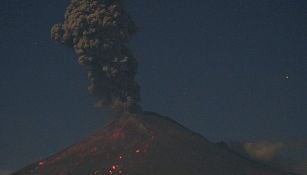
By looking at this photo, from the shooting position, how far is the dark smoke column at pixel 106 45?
29.2 m

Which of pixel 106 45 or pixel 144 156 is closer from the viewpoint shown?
pixel 144 156

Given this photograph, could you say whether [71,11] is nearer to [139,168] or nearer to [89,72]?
[89,72]

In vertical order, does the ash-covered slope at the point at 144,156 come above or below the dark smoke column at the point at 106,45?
below

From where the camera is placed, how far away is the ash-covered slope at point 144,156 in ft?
58.7

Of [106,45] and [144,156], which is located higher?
[106,45]

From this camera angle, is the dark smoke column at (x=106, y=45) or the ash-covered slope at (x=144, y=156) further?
the dark smoke column at (x=106, y=45)

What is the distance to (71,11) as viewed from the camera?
101ft

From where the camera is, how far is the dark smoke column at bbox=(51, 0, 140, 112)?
29.2 m

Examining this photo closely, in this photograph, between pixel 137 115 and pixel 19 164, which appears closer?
pixel 137 115

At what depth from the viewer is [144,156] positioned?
61.6 ft

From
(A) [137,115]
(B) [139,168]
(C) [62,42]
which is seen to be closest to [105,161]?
(B) [139,168]

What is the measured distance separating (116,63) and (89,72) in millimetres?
2935

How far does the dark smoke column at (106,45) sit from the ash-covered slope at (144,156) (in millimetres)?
7188

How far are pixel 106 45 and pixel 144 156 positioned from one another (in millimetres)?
12367
